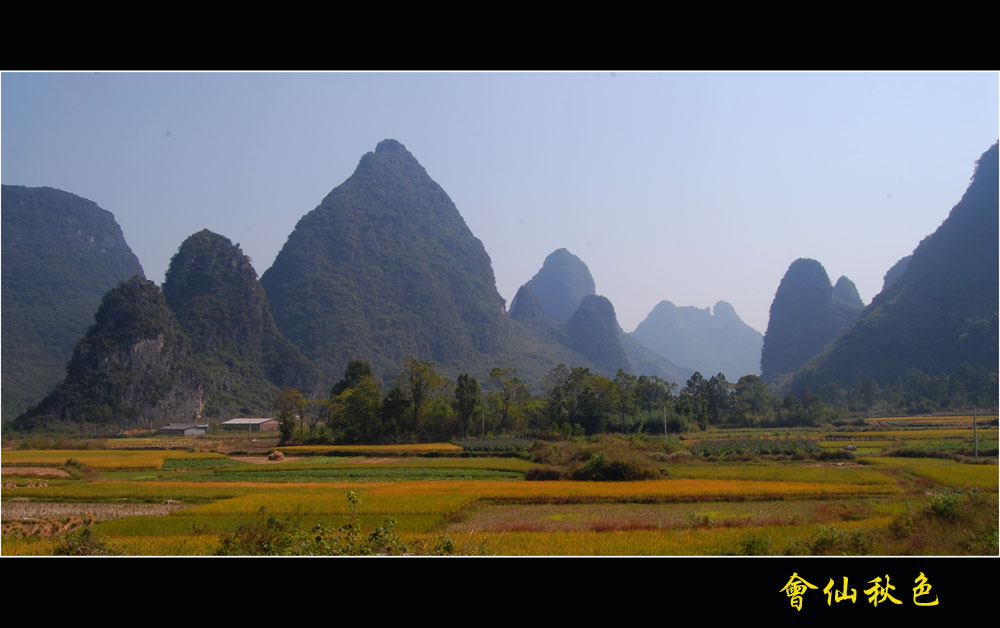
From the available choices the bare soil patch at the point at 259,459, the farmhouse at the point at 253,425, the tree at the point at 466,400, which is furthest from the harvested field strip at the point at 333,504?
the farmhouse at the point at 253,425

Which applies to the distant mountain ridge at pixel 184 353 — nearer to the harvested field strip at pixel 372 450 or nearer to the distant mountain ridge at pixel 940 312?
the harvested field strip at pixel 372 450

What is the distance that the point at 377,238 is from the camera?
82125mm

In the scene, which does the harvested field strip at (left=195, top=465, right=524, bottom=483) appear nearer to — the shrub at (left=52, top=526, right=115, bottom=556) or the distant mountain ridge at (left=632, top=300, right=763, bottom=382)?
the shrub at (left=52, top=526, right=115, bottom=556)

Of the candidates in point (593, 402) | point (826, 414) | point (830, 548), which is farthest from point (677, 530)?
point (826, 414)

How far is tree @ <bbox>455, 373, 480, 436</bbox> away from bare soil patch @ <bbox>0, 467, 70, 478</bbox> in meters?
16.2

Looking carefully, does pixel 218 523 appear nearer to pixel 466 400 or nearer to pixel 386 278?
pixel 466 400

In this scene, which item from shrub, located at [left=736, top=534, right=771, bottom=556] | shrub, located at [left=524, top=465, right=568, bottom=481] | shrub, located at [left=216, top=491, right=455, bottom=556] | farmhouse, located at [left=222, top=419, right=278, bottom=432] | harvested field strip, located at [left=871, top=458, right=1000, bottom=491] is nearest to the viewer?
shrub, located at [left=216, top=491, right=455, bottom=556]

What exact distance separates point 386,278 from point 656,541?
7118cm

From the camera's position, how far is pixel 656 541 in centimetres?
805

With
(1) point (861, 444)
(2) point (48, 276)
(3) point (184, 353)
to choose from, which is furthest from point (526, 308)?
(1) point (861, 444)

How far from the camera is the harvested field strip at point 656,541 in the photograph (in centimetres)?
734

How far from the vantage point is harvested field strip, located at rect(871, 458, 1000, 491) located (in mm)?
A: 12270

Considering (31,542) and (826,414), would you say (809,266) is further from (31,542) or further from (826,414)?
(31,542)

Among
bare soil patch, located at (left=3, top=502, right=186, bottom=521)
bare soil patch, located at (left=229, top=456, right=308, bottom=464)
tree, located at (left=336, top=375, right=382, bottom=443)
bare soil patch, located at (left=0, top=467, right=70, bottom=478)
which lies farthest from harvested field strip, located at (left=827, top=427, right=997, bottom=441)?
bare soil patch, located at (left=0, top=467, right=70, bottom=478)
